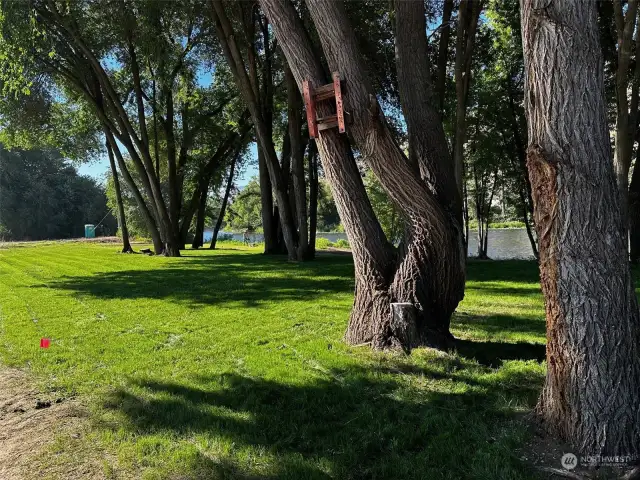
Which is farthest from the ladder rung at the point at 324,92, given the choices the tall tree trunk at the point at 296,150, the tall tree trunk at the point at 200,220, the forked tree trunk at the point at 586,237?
the tall tree trunk at the point at 200,220

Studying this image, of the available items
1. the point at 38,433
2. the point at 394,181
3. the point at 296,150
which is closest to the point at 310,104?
the point at 394,181

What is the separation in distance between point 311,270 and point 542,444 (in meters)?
9.84


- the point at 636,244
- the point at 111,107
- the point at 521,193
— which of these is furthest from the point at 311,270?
the point at 521,193

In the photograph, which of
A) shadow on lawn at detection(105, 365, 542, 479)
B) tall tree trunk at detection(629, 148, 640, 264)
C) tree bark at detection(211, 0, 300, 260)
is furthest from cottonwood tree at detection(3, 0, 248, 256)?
tall tree trunk at detection(629, 148, 640, 264)

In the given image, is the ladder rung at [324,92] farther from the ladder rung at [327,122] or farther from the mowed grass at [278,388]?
the mowed grass at [278,388]

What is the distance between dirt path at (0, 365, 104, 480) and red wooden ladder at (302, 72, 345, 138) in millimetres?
3089

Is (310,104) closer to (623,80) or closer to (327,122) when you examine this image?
(327,122)

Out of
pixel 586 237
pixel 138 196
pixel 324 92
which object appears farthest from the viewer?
pixel 138 196

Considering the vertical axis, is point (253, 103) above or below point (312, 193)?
above

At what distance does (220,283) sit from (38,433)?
7.04 m

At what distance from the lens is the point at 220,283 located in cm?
1030

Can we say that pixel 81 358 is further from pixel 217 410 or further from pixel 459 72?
pixel 459 72

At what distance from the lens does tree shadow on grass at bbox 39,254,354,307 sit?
8562 mm

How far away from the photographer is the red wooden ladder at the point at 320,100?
14.3 ft
